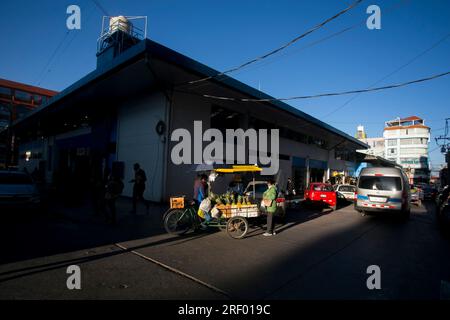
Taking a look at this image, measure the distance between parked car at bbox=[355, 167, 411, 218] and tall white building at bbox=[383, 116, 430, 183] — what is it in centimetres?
6799

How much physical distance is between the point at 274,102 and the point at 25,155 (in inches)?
1410

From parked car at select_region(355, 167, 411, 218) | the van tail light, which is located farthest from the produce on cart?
the van tail light

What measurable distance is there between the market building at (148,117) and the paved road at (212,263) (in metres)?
3.21

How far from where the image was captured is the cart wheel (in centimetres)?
686

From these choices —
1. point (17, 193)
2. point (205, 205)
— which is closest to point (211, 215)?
point (205, 205)

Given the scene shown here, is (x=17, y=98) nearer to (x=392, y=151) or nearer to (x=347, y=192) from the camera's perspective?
(x=347, y=192)

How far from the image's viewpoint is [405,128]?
236 feet

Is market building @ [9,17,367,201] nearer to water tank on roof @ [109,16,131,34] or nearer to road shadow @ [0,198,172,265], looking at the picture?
water tank on roof @ [109,16,131,34]

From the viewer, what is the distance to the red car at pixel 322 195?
13.5 metres

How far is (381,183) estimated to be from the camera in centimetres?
1054

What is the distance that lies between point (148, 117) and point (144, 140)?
134cm

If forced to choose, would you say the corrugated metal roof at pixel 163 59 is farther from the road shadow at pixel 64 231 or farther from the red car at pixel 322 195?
the road shadow at pixel 64 231

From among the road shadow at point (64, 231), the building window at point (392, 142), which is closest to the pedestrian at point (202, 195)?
the road shadow at point (64, 231)
